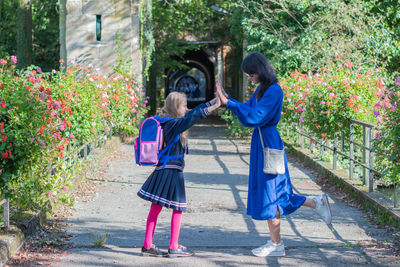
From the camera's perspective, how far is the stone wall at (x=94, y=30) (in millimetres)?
14922

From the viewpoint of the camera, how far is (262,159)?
4703mm

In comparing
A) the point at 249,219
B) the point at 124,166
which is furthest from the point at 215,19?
the point at 249,219

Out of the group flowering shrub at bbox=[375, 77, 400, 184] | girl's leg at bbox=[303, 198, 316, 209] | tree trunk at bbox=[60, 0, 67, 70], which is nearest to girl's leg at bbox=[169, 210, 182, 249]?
girl's leg at bbox=[303, 198, 316, 209]

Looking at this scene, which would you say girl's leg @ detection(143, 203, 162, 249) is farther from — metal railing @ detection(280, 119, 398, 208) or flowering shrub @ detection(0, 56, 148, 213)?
metal railing @ detection(280, 119, 398, 208)

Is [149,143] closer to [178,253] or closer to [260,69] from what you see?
[178,253]

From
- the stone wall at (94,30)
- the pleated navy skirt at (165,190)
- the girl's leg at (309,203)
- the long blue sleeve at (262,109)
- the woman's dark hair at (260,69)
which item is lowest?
the girl's leg at (309,203)

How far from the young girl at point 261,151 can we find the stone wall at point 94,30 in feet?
35.5

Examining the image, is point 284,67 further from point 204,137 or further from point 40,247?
point 40,247

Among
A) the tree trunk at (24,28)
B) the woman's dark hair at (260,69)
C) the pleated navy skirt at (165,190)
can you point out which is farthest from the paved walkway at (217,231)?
the tree trunk at (24,28)

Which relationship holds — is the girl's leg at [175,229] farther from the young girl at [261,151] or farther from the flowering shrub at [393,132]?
the flowering shrub at [393,132]

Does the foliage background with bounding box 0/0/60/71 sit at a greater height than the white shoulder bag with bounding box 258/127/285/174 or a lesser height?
greater

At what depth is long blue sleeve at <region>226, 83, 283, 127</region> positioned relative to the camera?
452 centimetres

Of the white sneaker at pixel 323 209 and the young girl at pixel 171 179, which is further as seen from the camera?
the white sneaker at pixel 323 209

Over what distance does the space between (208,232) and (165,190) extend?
1144 millimetres
